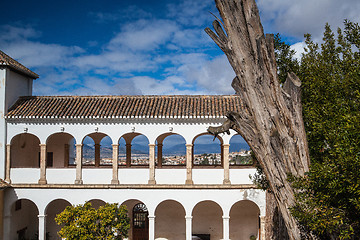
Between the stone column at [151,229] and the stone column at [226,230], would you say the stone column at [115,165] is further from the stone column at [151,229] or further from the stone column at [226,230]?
the stone column at [226,230]

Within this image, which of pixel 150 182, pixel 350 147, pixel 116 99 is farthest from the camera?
pixel 116 99

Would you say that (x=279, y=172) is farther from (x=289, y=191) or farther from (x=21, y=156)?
(x=21, y=156)

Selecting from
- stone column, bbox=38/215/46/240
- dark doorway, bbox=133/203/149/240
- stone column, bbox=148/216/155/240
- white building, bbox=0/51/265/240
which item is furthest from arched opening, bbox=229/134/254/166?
stone column, bbox=38/215/46/240

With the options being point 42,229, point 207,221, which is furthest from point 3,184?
point 207,221

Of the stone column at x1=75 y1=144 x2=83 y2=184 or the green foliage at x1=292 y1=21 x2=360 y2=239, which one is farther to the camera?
the stone column at x1=75 y1=144 x2=83 y2=184

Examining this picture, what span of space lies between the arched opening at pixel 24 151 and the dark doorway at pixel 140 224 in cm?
652

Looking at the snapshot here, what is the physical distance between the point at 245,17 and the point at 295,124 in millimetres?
→ 2369

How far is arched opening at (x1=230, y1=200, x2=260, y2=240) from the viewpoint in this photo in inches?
720

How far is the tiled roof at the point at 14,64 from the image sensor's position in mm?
16422

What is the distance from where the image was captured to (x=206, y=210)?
61.0 feet

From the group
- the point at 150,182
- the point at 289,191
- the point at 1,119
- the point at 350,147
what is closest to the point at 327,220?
the point at 289,191

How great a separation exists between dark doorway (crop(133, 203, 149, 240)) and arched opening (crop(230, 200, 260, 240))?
479 cm

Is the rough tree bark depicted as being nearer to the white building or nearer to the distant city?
the white building

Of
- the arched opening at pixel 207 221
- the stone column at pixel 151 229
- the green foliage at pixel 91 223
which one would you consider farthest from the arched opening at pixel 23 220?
the arched opening at pixel 207 221
